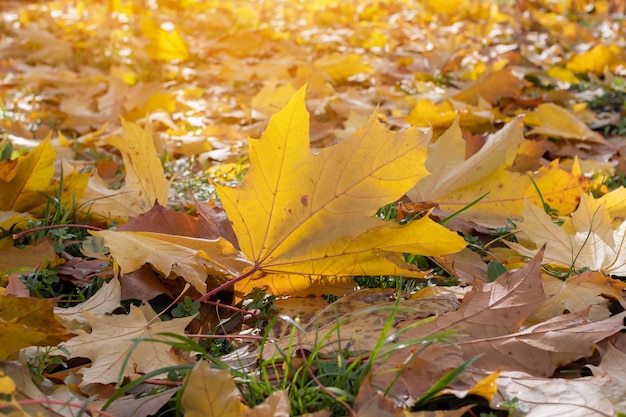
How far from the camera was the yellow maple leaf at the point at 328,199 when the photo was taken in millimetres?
1063

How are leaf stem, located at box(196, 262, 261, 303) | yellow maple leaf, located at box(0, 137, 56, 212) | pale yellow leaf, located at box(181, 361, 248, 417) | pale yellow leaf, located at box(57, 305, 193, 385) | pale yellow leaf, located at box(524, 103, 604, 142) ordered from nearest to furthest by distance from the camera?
pale yellow leaf, located at box(181, 361, 248, 417) → pale yellow leaf, located at box(57, 305, 193, 385) → leaf stem, located at box(196, 262, 261, 303) → yellow maple leaf, located at box(0, 137, 56, 212) → pale yellow leaf, located at box(524, 103, 604, 142)

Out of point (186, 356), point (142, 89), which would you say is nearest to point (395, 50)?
point (142, 89)

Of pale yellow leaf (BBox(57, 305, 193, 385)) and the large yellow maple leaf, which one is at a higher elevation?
the large yellow maple leaf

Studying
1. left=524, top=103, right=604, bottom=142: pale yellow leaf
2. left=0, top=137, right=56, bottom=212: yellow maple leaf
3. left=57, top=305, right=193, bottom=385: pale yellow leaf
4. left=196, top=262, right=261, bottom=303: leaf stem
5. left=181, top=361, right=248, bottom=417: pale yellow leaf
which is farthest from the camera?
left=524, top=103, right=604, bottom=142: pale yellow leaf

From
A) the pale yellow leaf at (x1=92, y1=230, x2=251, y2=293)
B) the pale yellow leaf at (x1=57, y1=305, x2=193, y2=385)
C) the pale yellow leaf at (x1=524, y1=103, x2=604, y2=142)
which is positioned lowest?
the pale yellow leaf at (x1=524, y1=103, x2=604, y2=142)

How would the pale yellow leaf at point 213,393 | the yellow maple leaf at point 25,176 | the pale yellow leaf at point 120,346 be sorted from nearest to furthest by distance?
the pale yellow leaf at point 213,393
the pale yellow leaf at point 120,346
the yellow maple leaf at point 25,176

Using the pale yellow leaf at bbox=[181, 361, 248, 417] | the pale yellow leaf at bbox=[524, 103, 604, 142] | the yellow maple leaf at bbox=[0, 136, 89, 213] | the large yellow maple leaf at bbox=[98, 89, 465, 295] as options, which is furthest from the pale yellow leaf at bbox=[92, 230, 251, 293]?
the pale yellow leaf at bbox=[524, 103, 604, 142]

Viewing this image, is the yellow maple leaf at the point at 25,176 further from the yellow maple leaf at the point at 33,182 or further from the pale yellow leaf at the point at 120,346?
the pale yellow leaf at the point at 120,346

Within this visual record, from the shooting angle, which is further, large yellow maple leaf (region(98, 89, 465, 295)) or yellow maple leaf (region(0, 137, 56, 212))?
yellow maple leaf (region(0, 137, 56, 212))

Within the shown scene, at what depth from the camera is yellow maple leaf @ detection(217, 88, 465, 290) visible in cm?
106

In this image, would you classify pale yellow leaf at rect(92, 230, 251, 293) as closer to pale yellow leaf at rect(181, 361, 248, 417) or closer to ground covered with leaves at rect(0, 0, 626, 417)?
ground covered with leaves at rect(0, 0, 626, 417)

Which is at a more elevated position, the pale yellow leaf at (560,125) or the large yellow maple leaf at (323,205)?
the large yellow maple leaf at (323,205)

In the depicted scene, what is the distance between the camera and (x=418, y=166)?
1067 millimetres

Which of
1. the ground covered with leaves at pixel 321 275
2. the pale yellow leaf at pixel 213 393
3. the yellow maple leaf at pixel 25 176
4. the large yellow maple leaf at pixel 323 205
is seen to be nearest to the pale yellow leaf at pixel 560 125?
the ground covered with leaves at pixel 321 275
